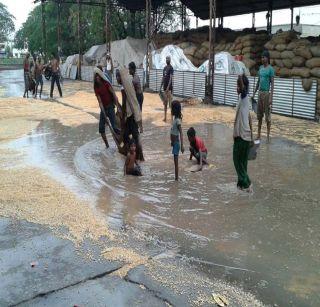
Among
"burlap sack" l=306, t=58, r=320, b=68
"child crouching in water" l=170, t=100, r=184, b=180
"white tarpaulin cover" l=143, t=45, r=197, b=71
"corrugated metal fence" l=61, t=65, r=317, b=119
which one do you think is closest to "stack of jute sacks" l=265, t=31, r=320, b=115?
"burlap sack" l=306, t=58, r=320, b=68

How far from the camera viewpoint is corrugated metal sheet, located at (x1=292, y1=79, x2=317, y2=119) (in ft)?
38.1

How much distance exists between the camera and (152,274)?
3805 millimetres

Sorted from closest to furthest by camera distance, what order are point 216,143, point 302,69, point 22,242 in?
1. point 22,242
2. point 216,143
3. point 302,69

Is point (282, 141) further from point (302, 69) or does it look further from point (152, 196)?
point (302, 69)

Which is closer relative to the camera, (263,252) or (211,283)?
(211,283)

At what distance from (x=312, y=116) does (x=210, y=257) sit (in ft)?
27.9

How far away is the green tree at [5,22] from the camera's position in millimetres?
→ 82625

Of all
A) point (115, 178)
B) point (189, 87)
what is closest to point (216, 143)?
point (115, 178)

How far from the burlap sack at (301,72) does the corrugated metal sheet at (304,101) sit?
102 inches

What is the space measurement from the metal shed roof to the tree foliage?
154 centimetres

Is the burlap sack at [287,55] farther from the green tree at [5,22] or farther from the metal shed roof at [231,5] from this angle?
the green tree at [5,22]

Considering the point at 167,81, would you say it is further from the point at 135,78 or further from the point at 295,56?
the point at 295,56

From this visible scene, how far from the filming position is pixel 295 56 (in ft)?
51.6

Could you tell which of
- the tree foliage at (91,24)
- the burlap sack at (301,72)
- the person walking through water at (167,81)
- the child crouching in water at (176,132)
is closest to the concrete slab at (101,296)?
the child crouching in water at (176,132)
